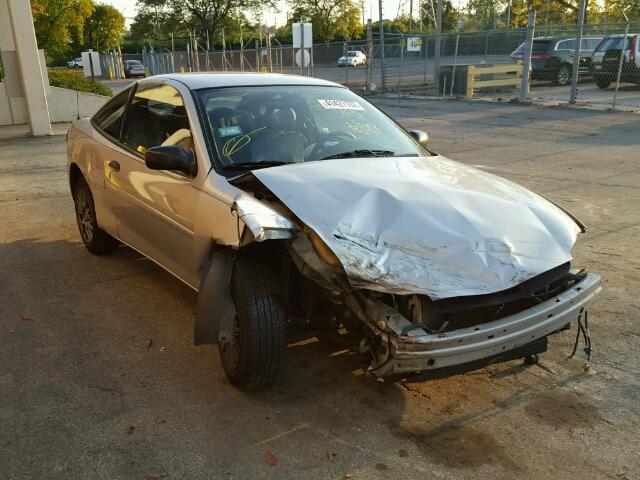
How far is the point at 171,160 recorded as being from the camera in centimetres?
377

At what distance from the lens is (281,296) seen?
129 inches

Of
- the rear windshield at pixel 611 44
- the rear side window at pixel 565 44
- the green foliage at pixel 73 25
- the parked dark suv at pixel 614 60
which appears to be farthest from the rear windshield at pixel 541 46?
the green foliage at pixel 73 25

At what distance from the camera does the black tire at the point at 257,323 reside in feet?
10.4

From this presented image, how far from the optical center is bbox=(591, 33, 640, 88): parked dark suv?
18484 millimetres

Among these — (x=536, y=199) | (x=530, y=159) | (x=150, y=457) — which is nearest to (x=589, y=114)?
(x=530, y=159)

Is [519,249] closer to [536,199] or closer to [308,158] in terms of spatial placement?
[536,199]

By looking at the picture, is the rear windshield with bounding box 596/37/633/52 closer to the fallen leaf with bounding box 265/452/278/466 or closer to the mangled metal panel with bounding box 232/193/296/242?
the mangled metal panel with bounding box 232/193/296/242

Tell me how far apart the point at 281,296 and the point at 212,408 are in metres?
0.72

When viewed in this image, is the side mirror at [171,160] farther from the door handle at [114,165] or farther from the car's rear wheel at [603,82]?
the car's rear wheel at [603,82]

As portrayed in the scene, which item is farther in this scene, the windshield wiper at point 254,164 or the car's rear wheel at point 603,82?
the car's rear wheel at point 603,82

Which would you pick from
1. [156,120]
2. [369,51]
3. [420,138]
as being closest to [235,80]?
[156,120]

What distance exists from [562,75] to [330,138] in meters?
20.7

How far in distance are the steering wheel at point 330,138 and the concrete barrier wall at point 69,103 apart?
46.4ft

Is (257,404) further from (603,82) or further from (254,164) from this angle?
(603,82)
